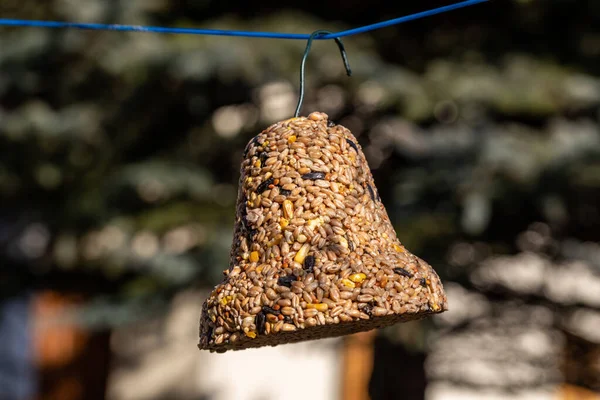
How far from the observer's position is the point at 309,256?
196 cm

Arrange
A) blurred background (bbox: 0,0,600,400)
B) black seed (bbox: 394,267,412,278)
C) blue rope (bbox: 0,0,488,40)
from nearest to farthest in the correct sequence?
1. black seed (bbox: 394,267,412,278)
2. blue rope (bbox: 0,0,488,40)
3. blurred background (bbox: 0,0,600,400)

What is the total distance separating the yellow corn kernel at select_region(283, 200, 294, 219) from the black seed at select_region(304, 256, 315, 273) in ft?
0.43

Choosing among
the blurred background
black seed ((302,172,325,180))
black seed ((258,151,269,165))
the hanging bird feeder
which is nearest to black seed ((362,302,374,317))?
the hanging bird feeder

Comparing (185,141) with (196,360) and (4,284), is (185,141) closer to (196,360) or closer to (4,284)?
(4,284)

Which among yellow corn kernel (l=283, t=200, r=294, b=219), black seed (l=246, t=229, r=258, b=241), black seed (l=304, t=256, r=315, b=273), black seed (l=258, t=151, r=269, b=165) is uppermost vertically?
black seed (l=258, t=151, r=269, b=165)

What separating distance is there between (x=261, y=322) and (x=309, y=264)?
0.17 meters

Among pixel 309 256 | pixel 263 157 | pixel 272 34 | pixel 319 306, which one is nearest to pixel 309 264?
pixel 309 256

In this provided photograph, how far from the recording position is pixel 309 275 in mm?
1919

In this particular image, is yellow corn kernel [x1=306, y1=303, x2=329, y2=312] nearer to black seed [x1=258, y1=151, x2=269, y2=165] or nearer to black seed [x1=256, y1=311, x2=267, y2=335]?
black seed [x1=256, y1=311, x2=267, y2=335]

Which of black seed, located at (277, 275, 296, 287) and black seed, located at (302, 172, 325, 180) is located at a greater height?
black seed, located at (302, 172, 325, 180)

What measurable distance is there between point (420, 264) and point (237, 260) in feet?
1.38

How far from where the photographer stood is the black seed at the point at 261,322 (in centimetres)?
187

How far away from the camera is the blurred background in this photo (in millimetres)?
4129

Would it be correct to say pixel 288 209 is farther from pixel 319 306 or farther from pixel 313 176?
pixel 319 306
